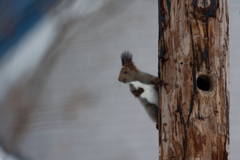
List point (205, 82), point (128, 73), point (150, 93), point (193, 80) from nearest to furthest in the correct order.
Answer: point (193, 80) < point (205, 82) < point (150, 93) < point (128, 73)

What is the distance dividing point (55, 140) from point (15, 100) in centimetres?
54

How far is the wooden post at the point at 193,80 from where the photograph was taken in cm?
142

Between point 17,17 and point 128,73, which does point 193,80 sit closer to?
point 128,73

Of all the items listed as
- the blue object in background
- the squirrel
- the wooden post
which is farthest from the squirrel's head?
the blue object in background

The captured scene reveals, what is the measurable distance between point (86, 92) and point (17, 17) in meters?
0.91

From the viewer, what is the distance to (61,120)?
2611 mm

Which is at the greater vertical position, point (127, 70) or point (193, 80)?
point (127, 70)

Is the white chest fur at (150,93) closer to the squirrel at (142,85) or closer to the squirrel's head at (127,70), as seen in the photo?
the squirrel at (142,85)

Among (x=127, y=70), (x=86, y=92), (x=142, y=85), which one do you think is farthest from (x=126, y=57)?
(x=86, y=92)

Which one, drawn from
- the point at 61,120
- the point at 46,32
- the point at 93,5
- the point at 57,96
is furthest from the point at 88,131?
the point at 93,5

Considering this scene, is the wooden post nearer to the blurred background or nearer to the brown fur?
the brown fur

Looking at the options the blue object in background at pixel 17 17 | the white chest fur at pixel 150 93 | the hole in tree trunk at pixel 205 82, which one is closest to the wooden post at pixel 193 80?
the hole in tree trunk at pixel 205 82

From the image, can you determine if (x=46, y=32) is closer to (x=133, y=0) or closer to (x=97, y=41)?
(x=97, y=41)

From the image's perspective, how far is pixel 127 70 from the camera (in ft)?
6.81
